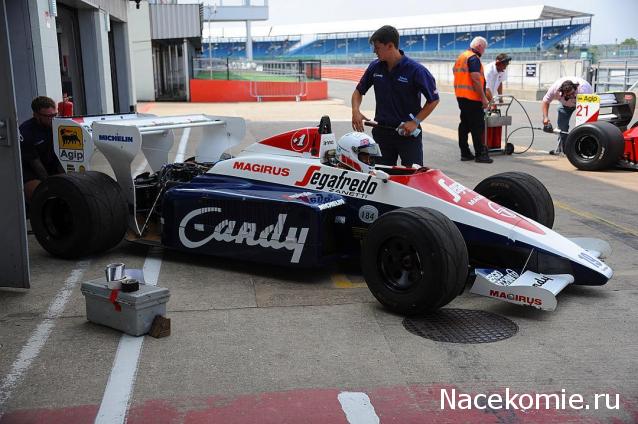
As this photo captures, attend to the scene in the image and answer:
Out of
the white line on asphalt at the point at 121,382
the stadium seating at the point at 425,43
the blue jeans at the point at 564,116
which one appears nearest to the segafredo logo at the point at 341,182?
the white line on asphalt at the point at 121,382

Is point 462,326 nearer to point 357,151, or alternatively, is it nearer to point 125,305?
point 357,151

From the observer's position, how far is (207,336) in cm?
421

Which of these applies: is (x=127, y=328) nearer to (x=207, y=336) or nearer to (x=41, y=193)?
(x=207, y=336)

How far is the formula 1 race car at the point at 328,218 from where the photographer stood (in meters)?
4.43

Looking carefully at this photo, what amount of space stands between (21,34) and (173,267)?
496 centimetres

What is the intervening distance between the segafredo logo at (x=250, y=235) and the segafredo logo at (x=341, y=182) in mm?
412

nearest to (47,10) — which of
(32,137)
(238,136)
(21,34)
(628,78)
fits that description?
(21,34)

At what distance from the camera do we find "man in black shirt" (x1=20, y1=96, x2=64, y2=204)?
7.08m

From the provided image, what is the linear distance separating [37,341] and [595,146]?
9.15 metres

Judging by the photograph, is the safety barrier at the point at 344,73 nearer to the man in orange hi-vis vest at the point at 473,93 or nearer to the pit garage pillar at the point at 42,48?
the man in orange hi-vis vest at the point at 473,93

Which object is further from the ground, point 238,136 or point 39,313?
point 238,136

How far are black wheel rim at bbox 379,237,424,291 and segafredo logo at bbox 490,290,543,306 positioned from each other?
56 centimetres

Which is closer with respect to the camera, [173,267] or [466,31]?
[173,267]

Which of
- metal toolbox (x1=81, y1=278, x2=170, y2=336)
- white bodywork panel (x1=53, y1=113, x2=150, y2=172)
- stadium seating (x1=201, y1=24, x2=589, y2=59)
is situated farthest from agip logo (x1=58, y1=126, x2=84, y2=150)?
stadium seating (x1=201, y1=24, x2=589, y2=59)
